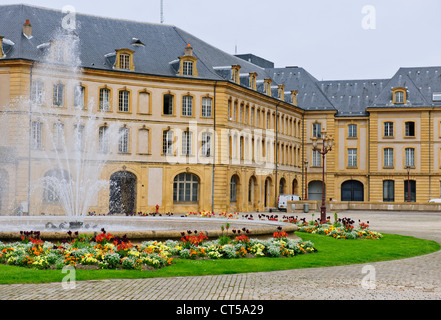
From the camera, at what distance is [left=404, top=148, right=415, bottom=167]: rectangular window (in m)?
69.1

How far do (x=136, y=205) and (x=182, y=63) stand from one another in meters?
11.5

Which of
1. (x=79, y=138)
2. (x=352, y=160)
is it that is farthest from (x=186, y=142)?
(x=352, y=160)

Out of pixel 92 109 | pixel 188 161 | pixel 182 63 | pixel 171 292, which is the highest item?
pixel 182 63

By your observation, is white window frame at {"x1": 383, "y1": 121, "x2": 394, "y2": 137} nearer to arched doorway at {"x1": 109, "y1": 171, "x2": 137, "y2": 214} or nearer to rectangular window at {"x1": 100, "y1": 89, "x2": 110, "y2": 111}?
arched doorway at {"x1": 109, "y1": 171, "x2": 137, "y2": 214}

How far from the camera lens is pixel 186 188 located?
51125 millimetres

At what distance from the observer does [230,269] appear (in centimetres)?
1489

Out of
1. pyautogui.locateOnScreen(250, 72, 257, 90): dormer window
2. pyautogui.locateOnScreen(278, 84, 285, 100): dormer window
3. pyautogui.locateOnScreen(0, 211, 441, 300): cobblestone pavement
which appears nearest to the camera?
pyautogui.locateOnScreen(0, 211, 441, 300): cobblestone pavement

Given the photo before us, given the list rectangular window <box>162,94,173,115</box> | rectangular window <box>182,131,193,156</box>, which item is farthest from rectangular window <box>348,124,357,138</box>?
rectangular window <box>162,94,173,115</box>

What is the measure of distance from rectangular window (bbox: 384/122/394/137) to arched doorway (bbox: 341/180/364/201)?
19.6 feet

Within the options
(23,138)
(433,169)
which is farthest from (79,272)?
(433,169)

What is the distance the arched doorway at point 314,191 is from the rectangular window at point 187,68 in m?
25.7

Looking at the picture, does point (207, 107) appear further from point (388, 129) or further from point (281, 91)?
point (388, 129)

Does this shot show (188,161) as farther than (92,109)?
Yes

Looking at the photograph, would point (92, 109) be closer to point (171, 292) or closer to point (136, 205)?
point (136, 205)
